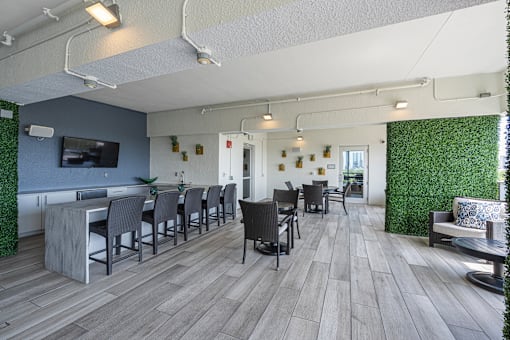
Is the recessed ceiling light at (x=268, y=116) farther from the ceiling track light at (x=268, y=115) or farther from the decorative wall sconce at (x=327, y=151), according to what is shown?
the decorative wall sconce at (x=327, y=151)

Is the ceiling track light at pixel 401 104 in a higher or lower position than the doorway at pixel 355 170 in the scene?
higher

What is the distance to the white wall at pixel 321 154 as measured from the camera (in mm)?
7863

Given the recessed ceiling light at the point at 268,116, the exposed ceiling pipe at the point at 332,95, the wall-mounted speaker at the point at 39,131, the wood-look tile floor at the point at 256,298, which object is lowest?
the wood-look tile floor at the point at 256,298

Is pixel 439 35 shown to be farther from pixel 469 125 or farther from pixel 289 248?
pixel 289 248

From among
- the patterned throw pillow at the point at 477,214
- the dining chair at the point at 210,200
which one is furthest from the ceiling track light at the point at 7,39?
the patterned throw pillow at the point at 477,214

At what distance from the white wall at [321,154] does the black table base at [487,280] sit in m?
5.37

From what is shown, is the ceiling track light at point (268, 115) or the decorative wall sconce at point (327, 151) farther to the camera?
the decorative wall sconce at point (327, 151)

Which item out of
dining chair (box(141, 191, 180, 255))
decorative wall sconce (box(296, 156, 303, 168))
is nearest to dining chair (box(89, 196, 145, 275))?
dining chair (box(141, 191, 180, 255))

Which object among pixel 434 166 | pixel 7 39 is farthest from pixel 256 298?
pixel 434 166

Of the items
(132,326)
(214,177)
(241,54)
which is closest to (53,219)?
(132,326)

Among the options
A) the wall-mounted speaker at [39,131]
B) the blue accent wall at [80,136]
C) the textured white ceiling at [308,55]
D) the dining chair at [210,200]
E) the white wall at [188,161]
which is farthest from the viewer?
the white wall at [188,161]

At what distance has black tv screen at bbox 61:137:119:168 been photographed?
191 inches

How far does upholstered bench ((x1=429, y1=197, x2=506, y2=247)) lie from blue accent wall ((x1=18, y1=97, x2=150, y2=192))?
715 cm

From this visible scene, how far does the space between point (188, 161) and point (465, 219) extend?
6.06 meters
